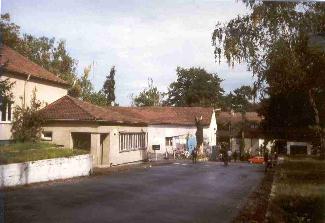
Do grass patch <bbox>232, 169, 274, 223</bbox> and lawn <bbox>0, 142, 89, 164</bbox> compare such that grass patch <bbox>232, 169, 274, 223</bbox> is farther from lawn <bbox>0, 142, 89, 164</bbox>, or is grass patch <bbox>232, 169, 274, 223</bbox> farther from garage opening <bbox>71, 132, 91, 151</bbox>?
garage opening <bbox>71, 132, 91, 151</bbox>

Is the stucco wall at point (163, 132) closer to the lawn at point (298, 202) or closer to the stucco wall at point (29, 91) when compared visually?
the stucco wall at point (29, 91)

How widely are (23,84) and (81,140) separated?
5.24m

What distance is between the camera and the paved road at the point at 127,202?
36.4 ft

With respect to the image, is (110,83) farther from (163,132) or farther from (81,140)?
(163,132)

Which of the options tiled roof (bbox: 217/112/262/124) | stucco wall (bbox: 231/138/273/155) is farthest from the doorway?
tiled roof (bbox: 217/112/262/124)

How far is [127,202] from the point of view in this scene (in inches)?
539

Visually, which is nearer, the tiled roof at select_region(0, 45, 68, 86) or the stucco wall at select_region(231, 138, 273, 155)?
the tiled roof at select_region(0, 45, 68, 86)

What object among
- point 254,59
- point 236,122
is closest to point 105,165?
point 254,59

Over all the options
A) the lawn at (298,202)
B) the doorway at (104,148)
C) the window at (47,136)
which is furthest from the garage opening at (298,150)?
the lawn at (298,202)

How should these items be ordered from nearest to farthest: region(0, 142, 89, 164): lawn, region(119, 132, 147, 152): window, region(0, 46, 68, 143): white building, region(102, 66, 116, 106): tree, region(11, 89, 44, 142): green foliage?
region(0, 142, 89, 164): lawn
region(102, 66, 116, 106): tree
region(0, 46, 68, 143): white building
region(11, 89, 44, 142): green foliage
region(119, 132, 147, 152): window

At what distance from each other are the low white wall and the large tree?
8814 millimetres

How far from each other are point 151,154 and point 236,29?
25030 mm

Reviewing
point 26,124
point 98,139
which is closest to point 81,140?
point 98,139

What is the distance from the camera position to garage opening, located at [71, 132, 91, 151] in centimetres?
2811
